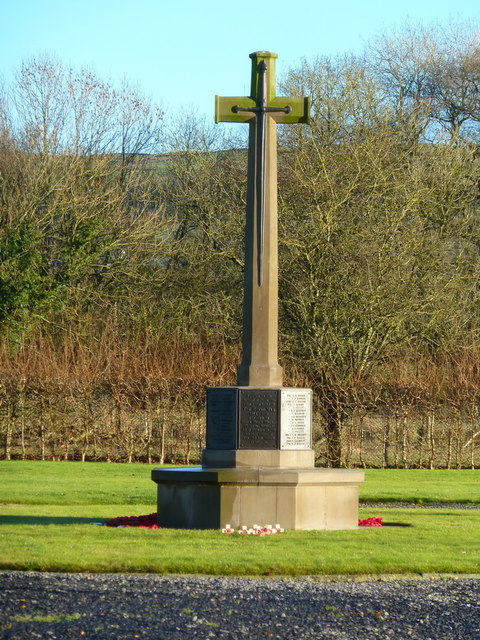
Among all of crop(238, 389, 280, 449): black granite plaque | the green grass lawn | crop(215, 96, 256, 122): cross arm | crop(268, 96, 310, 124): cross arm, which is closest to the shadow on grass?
the green grass lawn

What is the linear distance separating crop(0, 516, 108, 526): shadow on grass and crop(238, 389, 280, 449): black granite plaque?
2.39 metres

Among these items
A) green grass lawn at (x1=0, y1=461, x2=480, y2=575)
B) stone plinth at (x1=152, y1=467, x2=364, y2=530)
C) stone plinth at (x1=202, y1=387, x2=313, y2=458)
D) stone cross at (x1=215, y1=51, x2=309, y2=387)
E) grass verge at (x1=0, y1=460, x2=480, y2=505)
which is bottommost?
grass verge at (x1=0, y1=460, x2=480, y2=505)

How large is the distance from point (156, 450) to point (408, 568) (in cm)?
1807

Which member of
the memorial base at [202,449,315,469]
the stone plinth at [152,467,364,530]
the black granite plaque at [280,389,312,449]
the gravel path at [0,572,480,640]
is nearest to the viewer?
the gravel path at [0,572,480,640]

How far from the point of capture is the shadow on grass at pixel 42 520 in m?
13.2

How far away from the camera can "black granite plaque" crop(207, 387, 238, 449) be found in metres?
12.3

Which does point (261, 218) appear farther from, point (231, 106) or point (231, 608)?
point (231, 608)

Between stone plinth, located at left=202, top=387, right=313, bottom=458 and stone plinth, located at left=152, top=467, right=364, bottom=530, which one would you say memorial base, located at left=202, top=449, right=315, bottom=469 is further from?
stone plinth, located at left=152, top=467, right=364, bottom=530

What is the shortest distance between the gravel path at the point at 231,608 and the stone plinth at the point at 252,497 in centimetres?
275

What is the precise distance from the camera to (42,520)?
1356 cm

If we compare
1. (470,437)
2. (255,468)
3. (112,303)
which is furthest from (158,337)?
(255,468)

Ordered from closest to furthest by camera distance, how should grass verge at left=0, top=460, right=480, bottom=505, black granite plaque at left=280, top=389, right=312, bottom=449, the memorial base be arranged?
the memorial base → black granite plaque at left=280, top=389, right=312, bottom=449 → grass verge at left=0, top=460, right=480, bottom=505

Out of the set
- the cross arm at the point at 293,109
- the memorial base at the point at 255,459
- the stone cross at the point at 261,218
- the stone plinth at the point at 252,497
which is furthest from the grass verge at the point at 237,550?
the cross arm at the point at 293,109

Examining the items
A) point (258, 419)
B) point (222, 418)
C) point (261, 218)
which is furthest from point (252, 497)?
point (261, 218)
